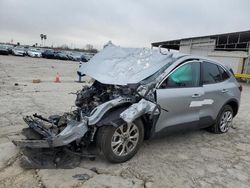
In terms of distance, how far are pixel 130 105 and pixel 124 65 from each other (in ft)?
3.04

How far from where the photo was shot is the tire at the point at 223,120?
6423mm

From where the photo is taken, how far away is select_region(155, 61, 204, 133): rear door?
16.0 ft

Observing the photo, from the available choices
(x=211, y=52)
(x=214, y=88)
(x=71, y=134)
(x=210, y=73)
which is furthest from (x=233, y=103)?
(x=211, y=52)

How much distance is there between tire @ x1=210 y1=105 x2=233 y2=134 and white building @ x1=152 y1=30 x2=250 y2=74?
70.9 ft

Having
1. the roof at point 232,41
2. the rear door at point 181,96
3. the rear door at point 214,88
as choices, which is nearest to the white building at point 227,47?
the roof at point 232,41

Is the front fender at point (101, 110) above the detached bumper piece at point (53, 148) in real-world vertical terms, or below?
above

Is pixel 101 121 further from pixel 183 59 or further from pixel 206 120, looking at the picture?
A: pixel 206 120

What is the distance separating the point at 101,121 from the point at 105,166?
0.72m

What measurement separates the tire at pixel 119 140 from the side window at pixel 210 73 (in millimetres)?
1996

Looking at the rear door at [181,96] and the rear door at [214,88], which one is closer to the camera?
the rear door at [181,96]

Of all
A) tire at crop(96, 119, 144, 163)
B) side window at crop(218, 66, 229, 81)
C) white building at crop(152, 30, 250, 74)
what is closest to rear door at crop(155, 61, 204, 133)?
tire at crop(96, 119, 144, 163)

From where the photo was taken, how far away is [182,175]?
4336 mm

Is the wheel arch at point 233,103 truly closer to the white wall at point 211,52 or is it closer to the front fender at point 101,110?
the front fender at point 101,110

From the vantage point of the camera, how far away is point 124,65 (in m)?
5.17
